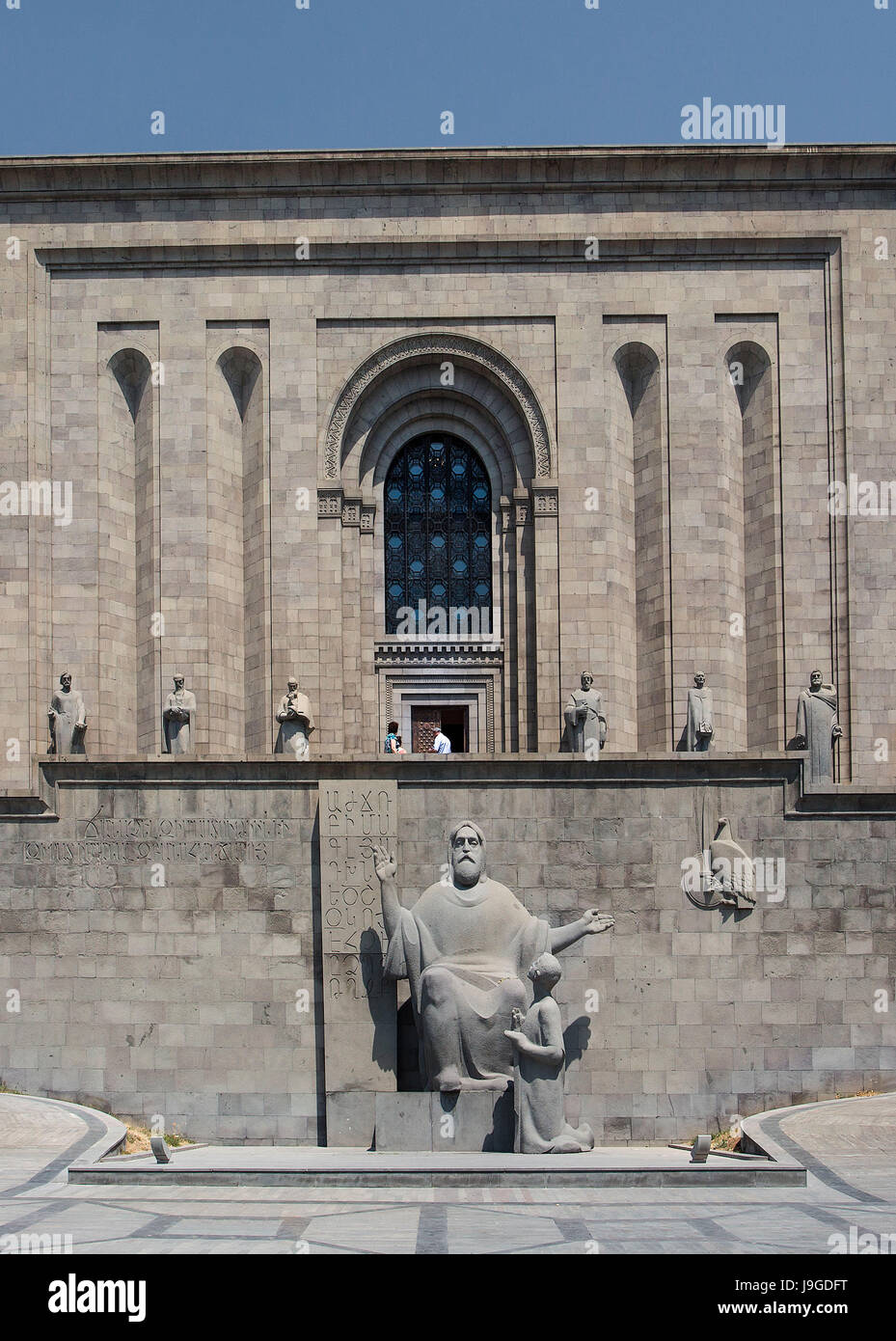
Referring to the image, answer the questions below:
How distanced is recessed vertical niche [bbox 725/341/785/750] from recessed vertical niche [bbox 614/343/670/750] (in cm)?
165

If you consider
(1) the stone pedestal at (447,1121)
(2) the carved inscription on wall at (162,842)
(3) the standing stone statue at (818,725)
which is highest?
(3) the standing stone statue at (818,725)

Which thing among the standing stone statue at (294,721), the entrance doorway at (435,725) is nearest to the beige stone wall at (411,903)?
the standing stone statue at (294,721)

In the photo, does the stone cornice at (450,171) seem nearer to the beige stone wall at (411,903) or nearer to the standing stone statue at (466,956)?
the beige stone wall at (411,903)

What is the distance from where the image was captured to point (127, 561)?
117 feet

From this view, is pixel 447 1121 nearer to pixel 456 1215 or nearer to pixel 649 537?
pixel 456 1215

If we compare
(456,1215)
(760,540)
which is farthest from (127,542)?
(456,1215)

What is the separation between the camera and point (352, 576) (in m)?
35.6

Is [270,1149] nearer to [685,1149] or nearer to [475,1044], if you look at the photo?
[475,1044]

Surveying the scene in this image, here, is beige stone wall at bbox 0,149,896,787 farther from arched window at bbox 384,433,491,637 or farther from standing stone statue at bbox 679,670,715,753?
standing stone statue at bbox 679,670,715,753

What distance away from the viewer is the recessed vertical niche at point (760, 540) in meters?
34.9

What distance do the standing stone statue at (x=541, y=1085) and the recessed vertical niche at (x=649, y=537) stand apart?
11.7 metres

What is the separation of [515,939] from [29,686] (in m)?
13.2

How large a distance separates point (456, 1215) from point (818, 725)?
13828 mm

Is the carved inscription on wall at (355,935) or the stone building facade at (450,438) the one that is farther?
the stone building facade at (450,438)
